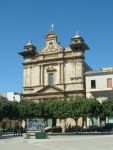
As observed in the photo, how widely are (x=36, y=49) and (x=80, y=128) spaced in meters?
21.1

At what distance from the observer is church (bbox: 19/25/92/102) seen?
68.8 metres

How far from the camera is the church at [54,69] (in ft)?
226

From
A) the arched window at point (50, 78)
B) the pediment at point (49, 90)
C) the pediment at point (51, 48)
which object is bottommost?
the pediment at point (49, 90)

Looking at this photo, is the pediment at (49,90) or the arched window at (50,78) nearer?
the pediment at (49,90)

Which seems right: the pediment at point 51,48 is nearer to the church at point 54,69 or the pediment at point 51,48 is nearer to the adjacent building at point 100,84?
the church at point 54,69

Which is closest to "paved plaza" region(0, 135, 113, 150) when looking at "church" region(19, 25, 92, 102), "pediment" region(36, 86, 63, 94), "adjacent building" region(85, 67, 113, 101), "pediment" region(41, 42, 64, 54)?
"adjacent building" region(85, 67, 113, 101)

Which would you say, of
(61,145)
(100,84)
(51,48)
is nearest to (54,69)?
(51,48)

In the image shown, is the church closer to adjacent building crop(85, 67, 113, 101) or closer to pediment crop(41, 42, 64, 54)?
pediment crop(41, 42, 64, 54)

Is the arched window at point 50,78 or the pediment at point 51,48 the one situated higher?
the pediment at point 51,48

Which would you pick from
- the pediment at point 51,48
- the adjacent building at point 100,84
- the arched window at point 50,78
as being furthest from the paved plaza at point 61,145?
the pediment at point 51,48

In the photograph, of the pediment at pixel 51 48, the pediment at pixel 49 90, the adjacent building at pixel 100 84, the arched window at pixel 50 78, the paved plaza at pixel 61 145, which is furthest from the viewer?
the pediment at pixel 51 48

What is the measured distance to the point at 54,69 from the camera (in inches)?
2798

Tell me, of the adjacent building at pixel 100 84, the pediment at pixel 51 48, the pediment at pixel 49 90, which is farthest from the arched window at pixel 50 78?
the adjacent building at pixel 100 84

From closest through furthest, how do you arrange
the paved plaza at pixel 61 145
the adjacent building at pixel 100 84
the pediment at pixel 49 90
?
the paved plaza at pixel 61 145
the adjacent building at pixel 100 84
the pediment at pixel 49 90
